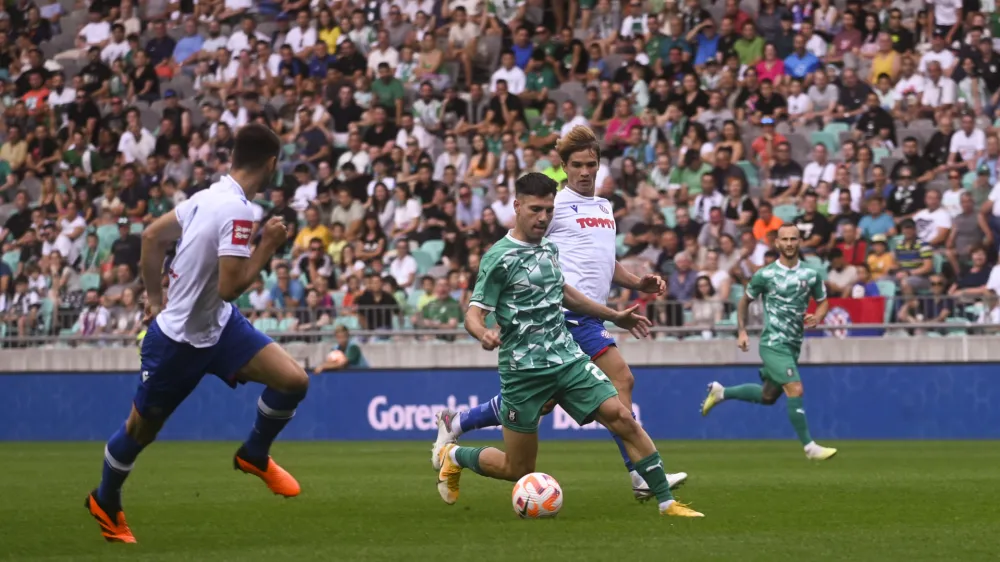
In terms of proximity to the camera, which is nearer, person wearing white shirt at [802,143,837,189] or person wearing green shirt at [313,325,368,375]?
person wearing white shirt at [802,143,837,189]

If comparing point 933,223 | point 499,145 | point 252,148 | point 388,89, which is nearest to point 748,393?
point 933,223

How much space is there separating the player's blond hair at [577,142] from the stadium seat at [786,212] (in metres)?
12.0

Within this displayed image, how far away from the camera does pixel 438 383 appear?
22.5 meters

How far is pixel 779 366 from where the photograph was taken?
15727 millimetres

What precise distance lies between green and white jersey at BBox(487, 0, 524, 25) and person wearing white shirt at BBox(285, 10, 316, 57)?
3.51m

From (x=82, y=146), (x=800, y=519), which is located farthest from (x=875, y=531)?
(x=82, y=146)

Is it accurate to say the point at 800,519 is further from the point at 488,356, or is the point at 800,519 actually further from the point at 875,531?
the point at 488,356

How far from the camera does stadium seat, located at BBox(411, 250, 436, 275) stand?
2381cm

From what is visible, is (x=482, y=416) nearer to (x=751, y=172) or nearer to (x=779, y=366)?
(x=779, y=366)

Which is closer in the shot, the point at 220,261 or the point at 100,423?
the point at 220,261

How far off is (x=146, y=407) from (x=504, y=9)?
65.5 feet

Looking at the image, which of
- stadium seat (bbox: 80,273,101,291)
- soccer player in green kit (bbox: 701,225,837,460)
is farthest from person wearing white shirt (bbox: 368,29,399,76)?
soccer player in green kit (bbox: 701,225,837,460)

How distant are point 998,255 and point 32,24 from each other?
20.6 m

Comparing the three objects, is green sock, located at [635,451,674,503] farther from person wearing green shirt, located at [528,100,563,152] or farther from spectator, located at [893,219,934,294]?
person wearing green shirt, located at [528,100,563,152]
